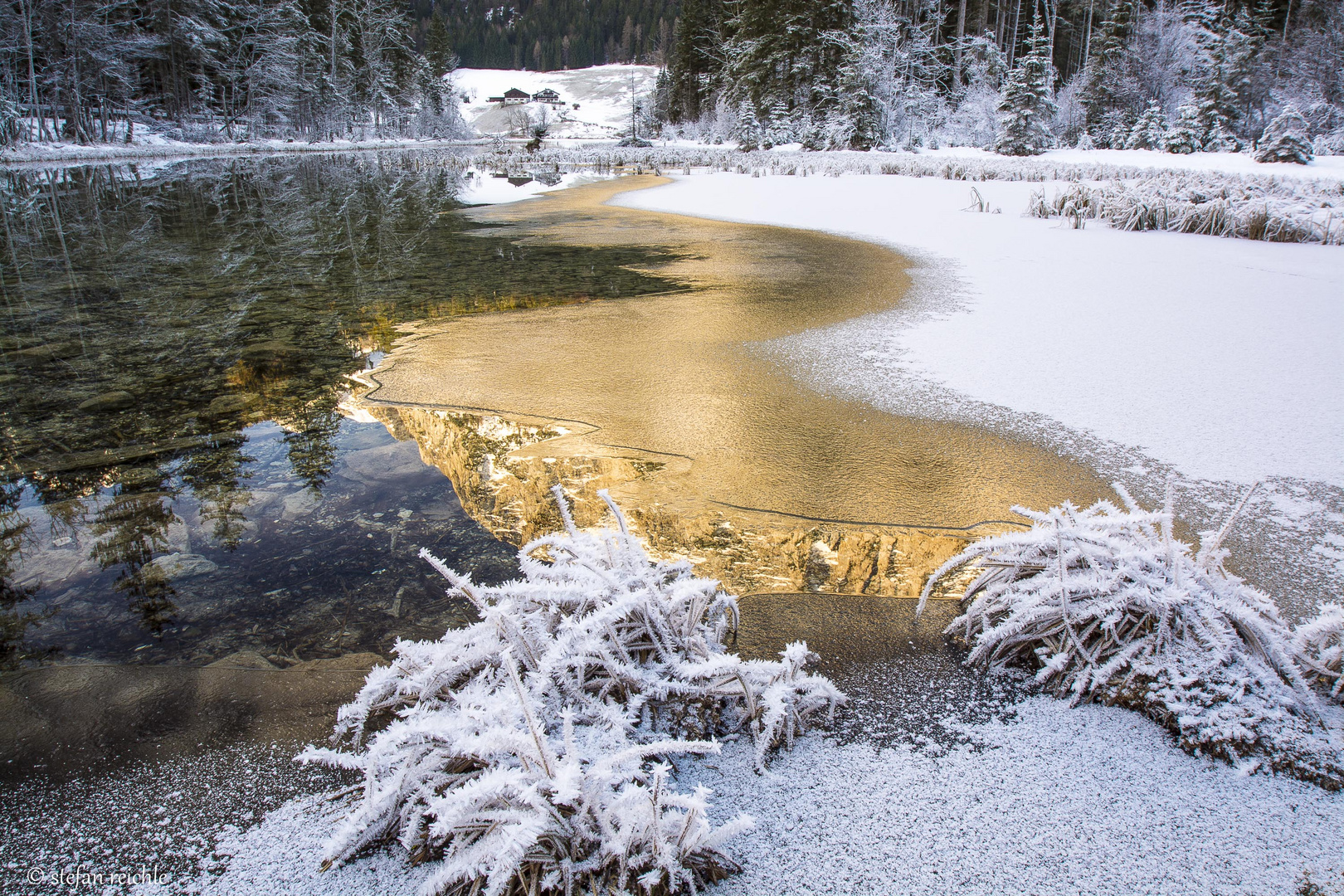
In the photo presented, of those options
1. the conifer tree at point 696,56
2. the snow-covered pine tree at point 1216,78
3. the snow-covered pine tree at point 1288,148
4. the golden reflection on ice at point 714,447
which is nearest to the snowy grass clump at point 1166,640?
the golden reflection on ice at point 714,447

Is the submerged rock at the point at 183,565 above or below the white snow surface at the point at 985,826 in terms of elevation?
above

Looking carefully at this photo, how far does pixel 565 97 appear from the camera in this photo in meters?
114

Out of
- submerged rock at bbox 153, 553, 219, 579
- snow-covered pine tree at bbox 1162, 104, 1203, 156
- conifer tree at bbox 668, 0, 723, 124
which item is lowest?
submerged rock at bbox 153, 553, 219, 579

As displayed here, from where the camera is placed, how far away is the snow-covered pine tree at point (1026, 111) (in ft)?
85.5

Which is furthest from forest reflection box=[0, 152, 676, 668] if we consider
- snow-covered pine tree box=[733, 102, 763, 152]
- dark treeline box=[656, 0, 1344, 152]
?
snow-covered pine tree box=[733, 102, 763, 152]

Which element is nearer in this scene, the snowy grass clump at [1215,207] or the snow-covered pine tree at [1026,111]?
the snowy grass clump at [1215,207]

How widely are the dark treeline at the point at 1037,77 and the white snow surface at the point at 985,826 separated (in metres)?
28.4

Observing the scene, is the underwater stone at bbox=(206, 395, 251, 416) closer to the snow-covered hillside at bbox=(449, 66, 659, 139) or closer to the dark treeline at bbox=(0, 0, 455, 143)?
the dark treeline at bbox=(0, 0, 455, 143)

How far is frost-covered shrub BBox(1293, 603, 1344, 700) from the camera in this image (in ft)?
5.47

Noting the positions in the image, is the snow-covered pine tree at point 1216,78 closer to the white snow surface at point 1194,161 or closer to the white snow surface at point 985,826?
the white snow surface at point 1194,161

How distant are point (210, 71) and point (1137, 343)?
158 feet

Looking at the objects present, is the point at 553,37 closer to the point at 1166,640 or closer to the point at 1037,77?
the point at 1037,77

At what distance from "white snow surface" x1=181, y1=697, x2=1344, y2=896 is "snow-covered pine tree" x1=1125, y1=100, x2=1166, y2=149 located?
3063cm

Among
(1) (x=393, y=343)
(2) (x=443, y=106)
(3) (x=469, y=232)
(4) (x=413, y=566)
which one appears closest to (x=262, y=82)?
(2) (x=443, y=106)
